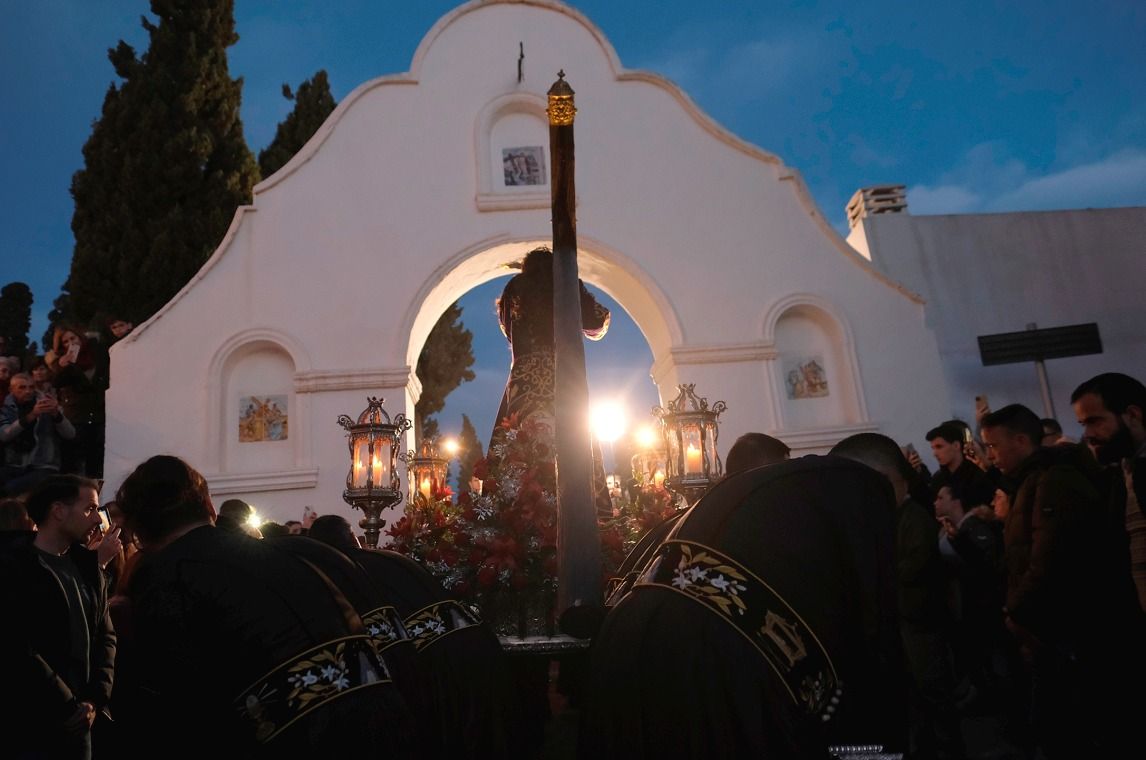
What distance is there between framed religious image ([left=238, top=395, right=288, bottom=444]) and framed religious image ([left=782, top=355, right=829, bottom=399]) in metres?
7.47

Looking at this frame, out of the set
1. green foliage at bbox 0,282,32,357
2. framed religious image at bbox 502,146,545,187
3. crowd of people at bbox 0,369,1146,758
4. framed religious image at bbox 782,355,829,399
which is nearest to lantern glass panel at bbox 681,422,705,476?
crowd of people at bbox 0,369,1146,758

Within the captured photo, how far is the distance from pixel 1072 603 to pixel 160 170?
16693mm

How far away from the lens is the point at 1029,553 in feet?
14.2

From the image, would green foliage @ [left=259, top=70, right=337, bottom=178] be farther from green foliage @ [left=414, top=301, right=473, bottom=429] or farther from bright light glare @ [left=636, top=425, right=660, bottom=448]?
bright light glare @ [left=636, top=425, right=660, bottom=448]

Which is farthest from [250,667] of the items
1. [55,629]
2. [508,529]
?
[508,529]

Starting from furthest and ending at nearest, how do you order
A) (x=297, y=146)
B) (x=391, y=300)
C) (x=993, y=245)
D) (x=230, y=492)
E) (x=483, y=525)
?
(x=297, y=146) < (x=993, y=245) < (x=391, y=300) < (x=230, y=492) < (x=483, y=525)

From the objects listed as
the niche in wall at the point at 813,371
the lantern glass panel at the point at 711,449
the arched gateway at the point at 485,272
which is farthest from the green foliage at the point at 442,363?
the lantern glass panel at the point at 711,449

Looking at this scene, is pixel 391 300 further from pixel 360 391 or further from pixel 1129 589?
pixel 1129 589

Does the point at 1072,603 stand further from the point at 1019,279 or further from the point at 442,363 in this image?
the point at 442,363

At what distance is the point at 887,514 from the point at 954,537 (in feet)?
11.7

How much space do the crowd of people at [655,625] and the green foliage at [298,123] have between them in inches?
655

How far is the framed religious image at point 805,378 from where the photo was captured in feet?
40.1

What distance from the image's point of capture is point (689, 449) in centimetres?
579

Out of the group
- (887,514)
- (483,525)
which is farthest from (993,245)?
(887,514)
